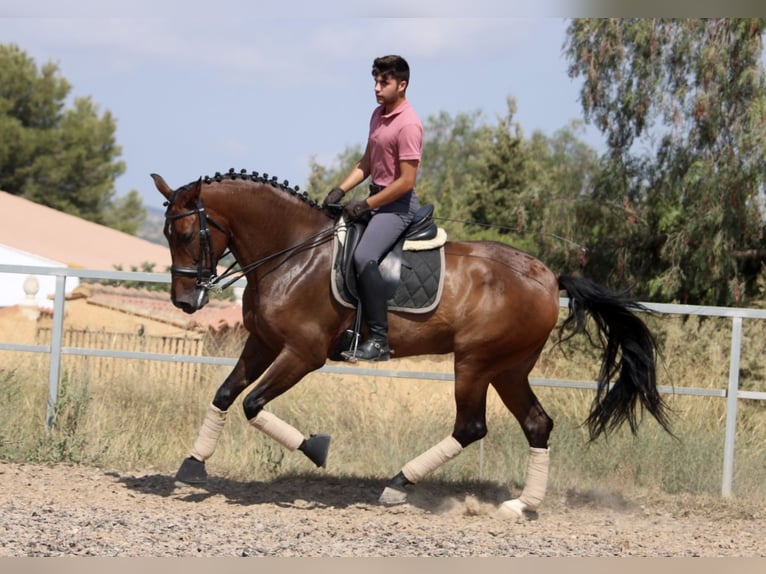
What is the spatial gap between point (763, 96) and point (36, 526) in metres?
14.7

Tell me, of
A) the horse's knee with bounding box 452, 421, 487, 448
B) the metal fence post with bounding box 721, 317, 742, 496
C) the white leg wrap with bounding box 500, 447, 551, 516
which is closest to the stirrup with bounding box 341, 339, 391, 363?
the horse's knee with bounding box 452, 421, 487, 448

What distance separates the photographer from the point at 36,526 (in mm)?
5773

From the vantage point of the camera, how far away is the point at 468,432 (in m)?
7.05

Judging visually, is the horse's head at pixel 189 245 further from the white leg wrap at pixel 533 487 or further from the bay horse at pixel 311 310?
the white leg wrap at pixel 533 487

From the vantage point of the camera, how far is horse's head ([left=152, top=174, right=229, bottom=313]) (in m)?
6.71

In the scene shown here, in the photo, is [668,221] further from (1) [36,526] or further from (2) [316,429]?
(1) [36,526]

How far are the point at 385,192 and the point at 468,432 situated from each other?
1.84m

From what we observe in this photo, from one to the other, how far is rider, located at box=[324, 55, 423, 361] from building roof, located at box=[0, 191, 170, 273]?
29.1 m

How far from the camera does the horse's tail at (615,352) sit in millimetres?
7398

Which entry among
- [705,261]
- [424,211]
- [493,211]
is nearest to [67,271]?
[424,211]

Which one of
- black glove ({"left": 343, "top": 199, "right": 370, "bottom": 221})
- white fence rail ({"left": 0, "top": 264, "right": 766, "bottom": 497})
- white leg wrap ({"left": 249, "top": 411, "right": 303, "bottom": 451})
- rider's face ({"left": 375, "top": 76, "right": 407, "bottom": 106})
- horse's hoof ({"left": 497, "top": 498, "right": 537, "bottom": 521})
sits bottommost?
horse's hoof ({"left": 497, "top": 498, "right": 537, "bottom": 521})

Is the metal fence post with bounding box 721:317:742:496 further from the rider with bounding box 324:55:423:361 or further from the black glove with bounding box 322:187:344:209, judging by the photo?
the black glove with bounding box 322:187:344:209

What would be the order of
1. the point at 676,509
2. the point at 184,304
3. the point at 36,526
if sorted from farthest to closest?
the point at 676,509, the point at 184,304, the point at 36,526

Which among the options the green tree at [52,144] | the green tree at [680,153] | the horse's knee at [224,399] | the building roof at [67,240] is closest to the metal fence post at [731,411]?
the horse's knee at [224,399]
